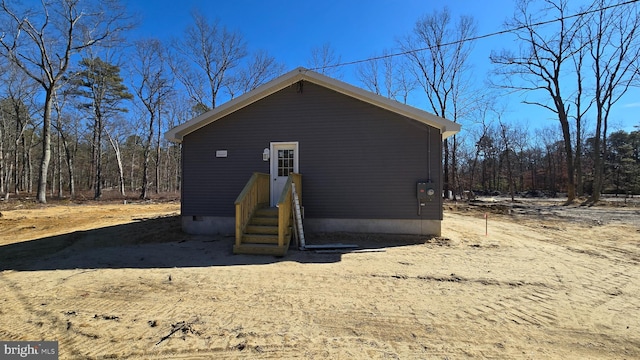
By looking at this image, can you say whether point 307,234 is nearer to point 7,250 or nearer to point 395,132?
point 395,132

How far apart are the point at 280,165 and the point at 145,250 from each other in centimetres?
408

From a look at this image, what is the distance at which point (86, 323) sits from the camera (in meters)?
3.16

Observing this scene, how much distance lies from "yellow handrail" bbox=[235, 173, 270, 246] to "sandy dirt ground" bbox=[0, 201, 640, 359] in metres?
0.77

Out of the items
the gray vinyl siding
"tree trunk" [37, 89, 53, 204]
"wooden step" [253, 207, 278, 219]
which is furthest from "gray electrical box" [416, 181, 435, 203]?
"tree trunk" [37, 89, 53, 204]

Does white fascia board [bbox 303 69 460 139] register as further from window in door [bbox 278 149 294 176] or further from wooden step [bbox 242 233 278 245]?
wooden step [bbox 242 233 278 245]

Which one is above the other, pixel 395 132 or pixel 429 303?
pixel 395 132

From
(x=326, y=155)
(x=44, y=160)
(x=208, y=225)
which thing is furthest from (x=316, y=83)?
(x=44, y=160)

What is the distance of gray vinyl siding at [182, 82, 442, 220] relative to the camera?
8.12 meters

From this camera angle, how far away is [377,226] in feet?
27.1

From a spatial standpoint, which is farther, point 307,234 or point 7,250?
point 307,234

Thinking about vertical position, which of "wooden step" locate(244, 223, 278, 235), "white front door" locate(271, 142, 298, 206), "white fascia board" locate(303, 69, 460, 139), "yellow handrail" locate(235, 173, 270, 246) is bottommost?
"wooden step" locate(244, 223, 278, 235)

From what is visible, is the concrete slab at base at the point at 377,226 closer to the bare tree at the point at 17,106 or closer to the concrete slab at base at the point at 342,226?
the concrete slab at base at the point at 342,226

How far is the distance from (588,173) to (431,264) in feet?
138

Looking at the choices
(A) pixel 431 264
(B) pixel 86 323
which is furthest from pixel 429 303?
(B) pixel 86 323
